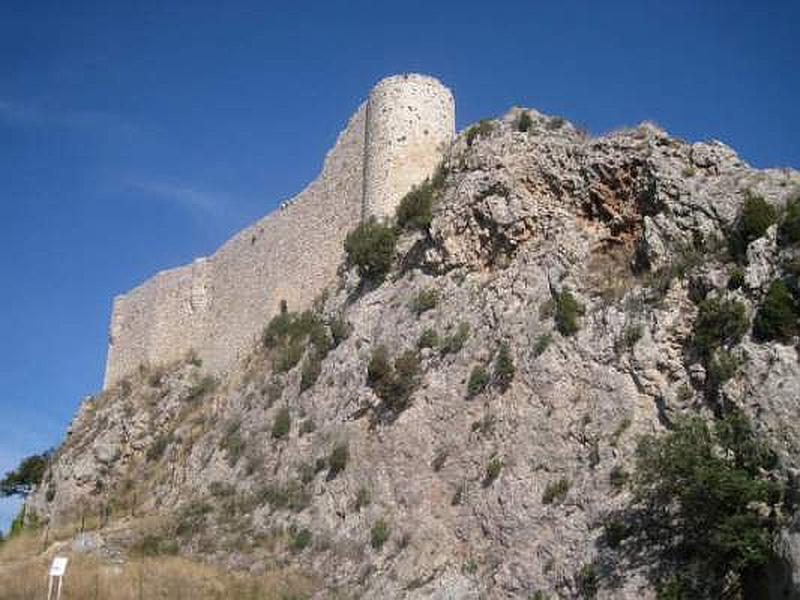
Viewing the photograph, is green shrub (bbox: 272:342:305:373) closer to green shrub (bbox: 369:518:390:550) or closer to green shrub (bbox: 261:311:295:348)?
green shrub (bbox: 261:311:295:348)

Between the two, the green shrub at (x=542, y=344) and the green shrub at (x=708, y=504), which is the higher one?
the green shrub at (x=542, y=344)

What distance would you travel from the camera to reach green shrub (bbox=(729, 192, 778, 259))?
57.4 ft

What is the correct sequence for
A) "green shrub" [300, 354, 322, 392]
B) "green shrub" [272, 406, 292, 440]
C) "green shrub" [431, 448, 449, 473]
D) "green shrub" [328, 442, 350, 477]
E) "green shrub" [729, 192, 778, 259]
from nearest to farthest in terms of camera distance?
"green shrub" [729, 192, 778, 259], "green shrub" [431, 448, 449, 473], "green shrub" [328, 442, 350, 477], "green shrub" [272, 406, 292, 440], "green shrub" [300, 354, 322, 392]

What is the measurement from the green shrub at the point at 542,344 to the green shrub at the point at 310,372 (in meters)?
6.20

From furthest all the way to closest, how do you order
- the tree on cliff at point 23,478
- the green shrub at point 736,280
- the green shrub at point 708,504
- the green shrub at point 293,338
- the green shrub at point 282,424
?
the tree on cliff at point 23,478
the green shrub at point 293,338
the green shrub at point 282,424
the green shrub at point 736,280
the green shrub at point 708,504

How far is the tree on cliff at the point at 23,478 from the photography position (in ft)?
128

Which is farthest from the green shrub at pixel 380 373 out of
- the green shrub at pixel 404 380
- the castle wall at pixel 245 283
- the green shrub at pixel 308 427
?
the castle wall at pixel 245 283

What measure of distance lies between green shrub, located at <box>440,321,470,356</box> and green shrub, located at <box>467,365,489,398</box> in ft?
3.08

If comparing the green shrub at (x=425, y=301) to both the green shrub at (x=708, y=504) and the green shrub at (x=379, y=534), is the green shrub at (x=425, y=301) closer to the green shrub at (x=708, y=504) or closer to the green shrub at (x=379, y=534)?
the green shrub at (x=379, y=534)

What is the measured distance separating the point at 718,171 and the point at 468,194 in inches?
214

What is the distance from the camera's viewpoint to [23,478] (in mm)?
39188

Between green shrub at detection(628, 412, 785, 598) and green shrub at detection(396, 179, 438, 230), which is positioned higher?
green shrub at detection(396, 179, 438, 230)

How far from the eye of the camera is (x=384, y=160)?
25.2 m

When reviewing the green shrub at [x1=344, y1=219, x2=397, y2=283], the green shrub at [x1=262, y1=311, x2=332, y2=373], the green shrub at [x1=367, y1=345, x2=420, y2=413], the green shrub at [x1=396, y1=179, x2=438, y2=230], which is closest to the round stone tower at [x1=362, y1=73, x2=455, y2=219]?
the green shrub at [x1=396, y1=179, x2=438, y2=230]
